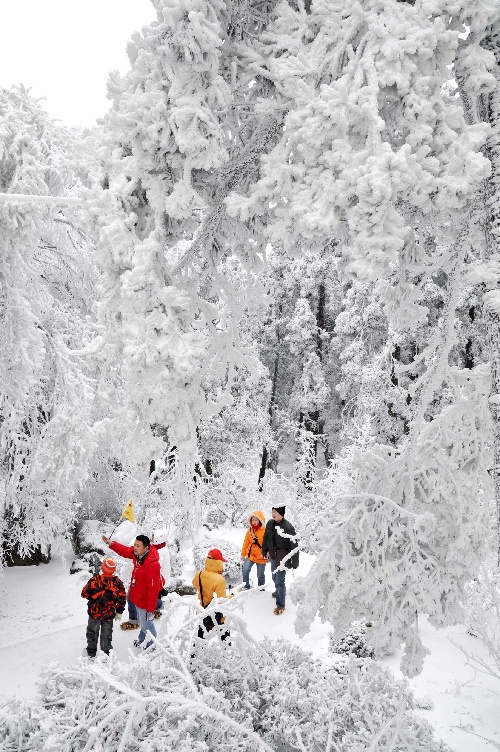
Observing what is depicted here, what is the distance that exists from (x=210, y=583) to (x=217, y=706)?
2171 millimetres

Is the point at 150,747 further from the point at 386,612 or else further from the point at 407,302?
the point at 407,302

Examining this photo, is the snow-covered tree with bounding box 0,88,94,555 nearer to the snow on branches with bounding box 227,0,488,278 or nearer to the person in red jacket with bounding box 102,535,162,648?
the person in red jacket with bounding box 102,535,162,648

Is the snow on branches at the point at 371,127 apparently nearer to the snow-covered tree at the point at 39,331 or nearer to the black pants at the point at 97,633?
the snow-covered tree at the point at 39,331

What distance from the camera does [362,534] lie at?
4.05 metres

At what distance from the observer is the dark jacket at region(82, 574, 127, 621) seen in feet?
20.1

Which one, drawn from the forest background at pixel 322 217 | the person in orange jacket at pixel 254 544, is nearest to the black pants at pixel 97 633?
the person in orange jacket at pixel 254 544

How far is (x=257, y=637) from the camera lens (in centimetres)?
698

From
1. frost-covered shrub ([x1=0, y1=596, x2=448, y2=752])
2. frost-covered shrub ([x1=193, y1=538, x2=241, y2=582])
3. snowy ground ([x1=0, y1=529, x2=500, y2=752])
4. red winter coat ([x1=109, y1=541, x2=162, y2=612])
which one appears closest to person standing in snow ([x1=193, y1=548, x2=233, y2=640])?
red winter coat ([x1=109, y1=541, x2=162, y2=612])

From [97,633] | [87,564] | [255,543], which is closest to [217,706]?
[97,633]

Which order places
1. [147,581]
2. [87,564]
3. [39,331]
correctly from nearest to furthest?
[147,581] < [39,331] < [87,564]

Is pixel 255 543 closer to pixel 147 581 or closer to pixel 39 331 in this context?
pixel 147 581

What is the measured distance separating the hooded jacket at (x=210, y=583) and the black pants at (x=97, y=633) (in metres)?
1.19

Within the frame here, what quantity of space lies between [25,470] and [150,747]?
5.41m

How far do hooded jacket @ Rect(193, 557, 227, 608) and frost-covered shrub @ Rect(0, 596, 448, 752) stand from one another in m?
1.15
